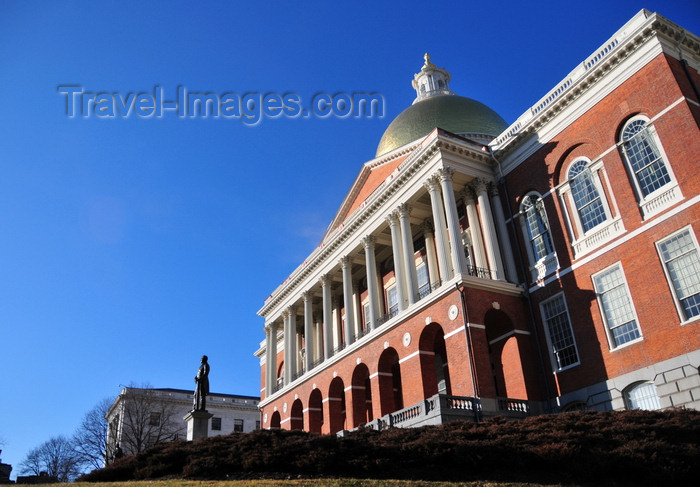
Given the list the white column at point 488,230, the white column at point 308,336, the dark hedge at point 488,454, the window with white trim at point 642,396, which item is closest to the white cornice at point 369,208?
the white column at point 488,230

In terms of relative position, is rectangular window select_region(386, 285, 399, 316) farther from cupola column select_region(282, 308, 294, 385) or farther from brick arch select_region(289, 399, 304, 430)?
cupola column select_region(282, 308, 294, 385)

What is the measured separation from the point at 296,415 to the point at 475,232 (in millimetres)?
22785

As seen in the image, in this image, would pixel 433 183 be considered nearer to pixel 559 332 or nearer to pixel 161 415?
pixel 559 332

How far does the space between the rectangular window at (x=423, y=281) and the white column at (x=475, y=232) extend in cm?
502

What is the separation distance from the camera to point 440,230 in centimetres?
3300

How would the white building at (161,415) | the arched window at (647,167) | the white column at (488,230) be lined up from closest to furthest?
the arched window at (647,167) → the white column at (488,230) → the white building at (161,415)

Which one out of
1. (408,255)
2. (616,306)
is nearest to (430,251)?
(408,255)

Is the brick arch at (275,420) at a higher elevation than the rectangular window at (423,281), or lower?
lower

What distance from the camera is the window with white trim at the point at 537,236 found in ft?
99.8

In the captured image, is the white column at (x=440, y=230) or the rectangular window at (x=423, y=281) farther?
the rectangular window at (x=423, y=281)

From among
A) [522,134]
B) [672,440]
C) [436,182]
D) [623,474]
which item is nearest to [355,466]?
[623,474]

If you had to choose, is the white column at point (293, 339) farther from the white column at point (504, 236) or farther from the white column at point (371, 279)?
the white column at point (504, 236)

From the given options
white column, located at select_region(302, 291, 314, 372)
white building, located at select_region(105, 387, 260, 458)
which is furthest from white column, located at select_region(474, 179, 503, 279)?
white building, located at select_region(105, 387, 260, 458)

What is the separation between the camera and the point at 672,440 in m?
16.2
